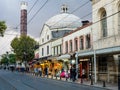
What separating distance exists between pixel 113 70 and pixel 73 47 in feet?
55.6

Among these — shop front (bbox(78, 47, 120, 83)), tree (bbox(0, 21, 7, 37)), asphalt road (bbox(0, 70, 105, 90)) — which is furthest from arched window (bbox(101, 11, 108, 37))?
tree (bbox(0, 21, 7, 37))

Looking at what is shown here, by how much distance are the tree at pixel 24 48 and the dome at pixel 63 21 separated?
16.4 m

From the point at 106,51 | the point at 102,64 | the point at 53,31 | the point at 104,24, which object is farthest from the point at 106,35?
the point at 53,31

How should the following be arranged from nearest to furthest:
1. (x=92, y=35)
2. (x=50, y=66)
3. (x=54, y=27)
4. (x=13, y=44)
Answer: (x=92, y=35) < (x=50, y=66) < (x=54, y=27) < (x=13, y=44)

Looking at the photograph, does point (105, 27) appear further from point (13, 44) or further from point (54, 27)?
point (13, 44)

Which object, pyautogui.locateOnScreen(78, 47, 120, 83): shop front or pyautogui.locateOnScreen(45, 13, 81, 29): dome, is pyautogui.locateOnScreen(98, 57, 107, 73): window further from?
pyautogui.locateOnScreen(45, 13, 81, 29): dome

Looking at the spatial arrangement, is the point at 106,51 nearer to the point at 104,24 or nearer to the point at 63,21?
the point at 104,24

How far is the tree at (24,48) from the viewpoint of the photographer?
91.4 metres

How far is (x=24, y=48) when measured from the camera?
301 ft

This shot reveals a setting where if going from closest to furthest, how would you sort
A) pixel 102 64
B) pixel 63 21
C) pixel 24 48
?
1. pixel 102 64
2. pixel 63 21
3. pixel 24 48

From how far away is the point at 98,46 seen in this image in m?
39.4

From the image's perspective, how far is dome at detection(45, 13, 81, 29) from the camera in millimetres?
73213

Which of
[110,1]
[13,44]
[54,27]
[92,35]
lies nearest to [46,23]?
[54,27]

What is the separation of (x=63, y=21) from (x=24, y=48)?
20.5 metres
